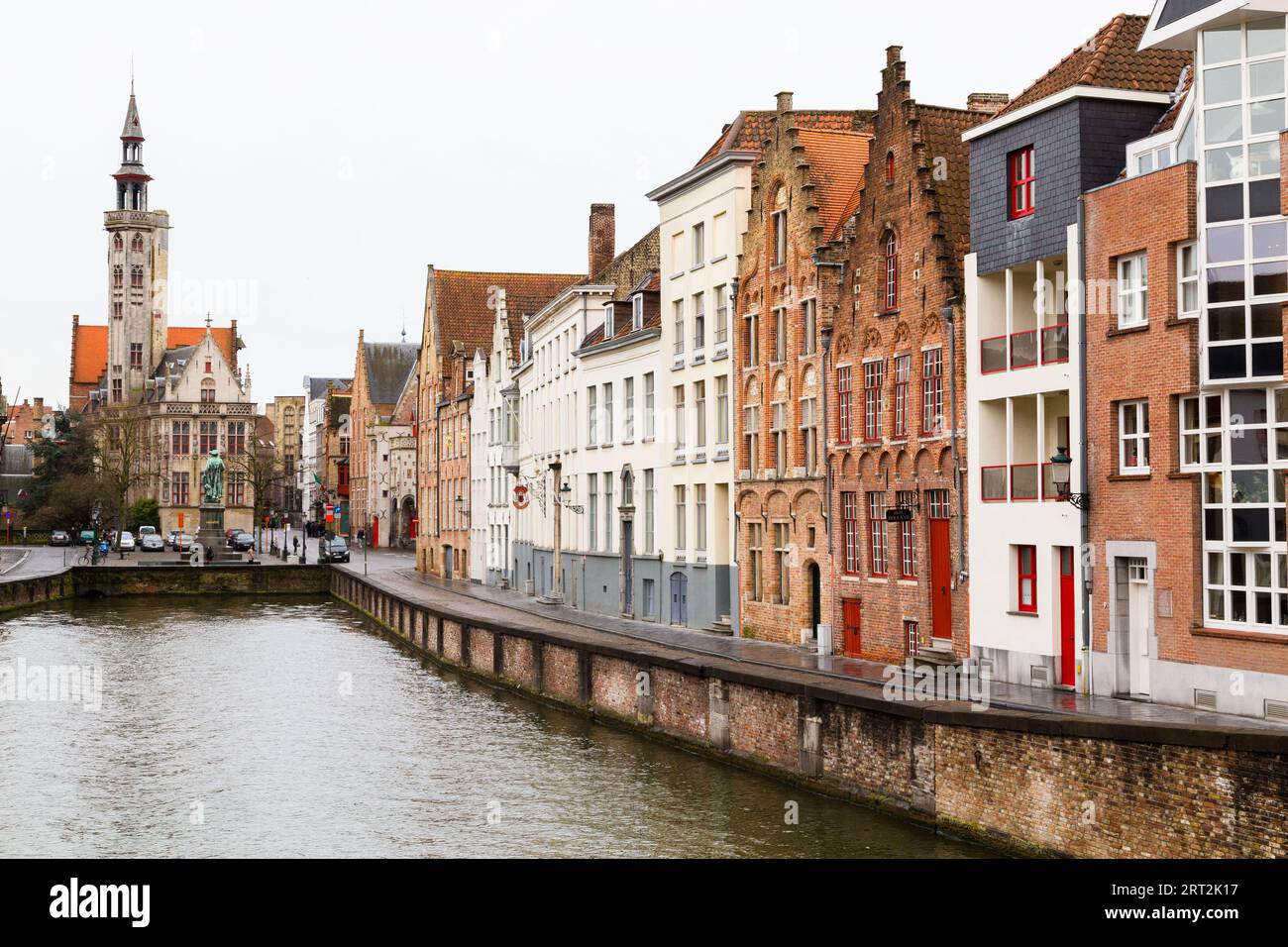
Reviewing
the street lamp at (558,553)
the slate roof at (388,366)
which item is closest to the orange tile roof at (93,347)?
the slate roof at (388,366)

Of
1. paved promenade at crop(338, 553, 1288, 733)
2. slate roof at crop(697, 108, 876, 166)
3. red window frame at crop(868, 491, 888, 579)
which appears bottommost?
paved promenade at crop(338, 553, 1288, 733)

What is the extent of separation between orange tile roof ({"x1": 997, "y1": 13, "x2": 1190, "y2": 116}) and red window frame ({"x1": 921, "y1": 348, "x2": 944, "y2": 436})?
14.9ft

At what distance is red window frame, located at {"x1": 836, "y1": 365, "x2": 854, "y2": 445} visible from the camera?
103 ft

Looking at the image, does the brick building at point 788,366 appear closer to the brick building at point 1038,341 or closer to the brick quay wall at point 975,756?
the brick quay wall at point 975,756

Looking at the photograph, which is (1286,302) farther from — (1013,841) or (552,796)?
(552,796)

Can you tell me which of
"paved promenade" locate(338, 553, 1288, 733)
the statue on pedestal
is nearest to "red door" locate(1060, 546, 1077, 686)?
"paved promenade" locate(338, 553, 1288, 733)

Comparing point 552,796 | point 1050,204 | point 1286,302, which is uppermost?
point 1050,204

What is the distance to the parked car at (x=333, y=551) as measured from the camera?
8375 centimetres

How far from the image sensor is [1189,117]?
2191 cm

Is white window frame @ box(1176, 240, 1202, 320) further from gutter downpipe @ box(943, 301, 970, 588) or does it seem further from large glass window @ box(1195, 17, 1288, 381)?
gutter downpipe @ box(943, 301, 970, 588)

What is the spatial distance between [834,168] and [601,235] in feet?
82.6

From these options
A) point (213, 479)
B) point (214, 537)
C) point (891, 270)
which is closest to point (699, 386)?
point (891, 270)
